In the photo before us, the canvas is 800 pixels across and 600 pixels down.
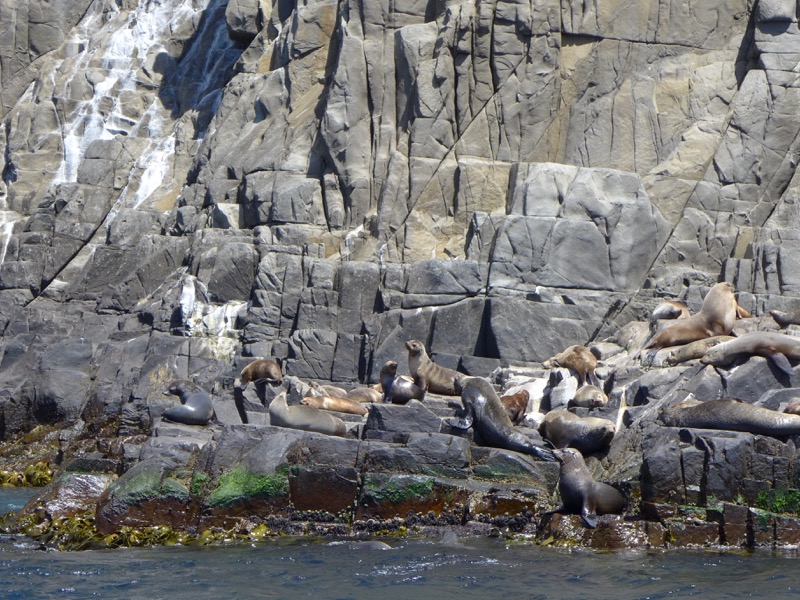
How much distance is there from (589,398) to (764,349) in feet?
8.08

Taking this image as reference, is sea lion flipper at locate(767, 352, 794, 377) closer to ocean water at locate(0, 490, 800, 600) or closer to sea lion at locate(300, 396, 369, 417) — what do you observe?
ocean water at locate(0, 490, 800, 600)

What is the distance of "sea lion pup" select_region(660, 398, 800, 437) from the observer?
1421cm

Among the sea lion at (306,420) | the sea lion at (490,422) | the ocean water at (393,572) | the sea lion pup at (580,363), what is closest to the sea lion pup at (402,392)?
the sea lion at (306,420)

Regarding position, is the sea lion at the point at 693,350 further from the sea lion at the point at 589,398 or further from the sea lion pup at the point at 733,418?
the sea lion pup at the point at 733,418

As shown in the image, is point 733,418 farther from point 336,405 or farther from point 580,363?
point 336,405

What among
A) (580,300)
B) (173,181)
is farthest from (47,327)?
(580,300)

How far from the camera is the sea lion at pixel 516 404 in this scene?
18.5 metres

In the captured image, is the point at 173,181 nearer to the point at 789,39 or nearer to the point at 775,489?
the point at 789,39

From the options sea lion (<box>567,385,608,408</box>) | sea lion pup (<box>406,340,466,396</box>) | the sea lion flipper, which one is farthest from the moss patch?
the sea lion flipper

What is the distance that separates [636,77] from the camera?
2836 centimetres

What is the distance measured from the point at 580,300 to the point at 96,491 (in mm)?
12321

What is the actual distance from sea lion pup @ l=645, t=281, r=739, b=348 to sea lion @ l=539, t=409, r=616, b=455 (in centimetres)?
395

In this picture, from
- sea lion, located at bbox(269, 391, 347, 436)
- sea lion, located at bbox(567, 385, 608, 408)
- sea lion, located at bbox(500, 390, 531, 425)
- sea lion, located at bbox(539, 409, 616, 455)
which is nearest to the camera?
sea lion, located at bbox(539, 409, 616, 455)

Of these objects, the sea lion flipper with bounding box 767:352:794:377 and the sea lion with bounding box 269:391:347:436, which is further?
the sea lion with bounding box 269:391:347:436
